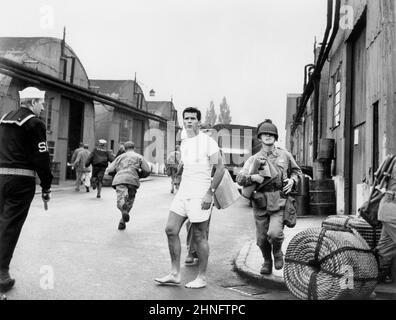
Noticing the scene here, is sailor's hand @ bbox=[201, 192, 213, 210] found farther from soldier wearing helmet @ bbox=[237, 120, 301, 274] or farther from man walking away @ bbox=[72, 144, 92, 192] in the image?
man walking away @ bbox=[72, 144, 92, 192]

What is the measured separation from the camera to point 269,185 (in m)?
5.76

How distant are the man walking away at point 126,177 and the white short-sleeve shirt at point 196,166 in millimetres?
4461

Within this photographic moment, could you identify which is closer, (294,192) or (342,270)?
(342,270)

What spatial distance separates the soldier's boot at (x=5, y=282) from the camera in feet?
16.0

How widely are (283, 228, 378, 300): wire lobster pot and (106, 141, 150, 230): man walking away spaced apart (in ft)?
17.3

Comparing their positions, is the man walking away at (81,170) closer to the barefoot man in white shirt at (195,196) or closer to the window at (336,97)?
the window at (336,97)

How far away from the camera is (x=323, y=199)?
12.5 meters

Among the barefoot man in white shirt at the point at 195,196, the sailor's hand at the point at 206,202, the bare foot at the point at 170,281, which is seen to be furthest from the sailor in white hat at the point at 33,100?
the bare foot at the point at 170,281

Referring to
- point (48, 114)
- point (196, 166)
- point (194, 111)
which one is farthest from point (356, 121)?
point (48, 114)

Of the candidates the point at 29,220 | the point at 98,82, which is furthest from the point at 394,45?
the point at 98,82
